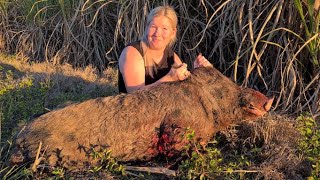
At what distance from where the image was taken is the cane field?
254 cm

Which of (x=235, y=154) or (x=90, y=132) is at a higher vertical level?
(x=90, y=132)

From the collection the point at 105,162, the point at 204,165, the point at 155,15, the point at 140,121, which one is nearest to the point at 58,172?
the point at 105,162

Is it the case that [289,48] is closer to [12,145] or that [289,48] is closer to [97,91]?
[97,91]

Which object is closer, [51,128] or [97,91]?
[51,128]

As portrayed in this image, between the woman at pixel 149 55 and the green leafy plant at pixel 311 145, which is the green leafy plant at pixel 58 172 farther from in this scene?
the green leafy plant at pixel 311 145

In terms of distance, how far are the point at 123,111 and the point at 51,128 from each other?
45 centimetres

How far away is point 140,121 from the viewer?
2668mm

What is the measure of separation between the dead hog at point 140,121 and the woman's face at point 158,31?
65cm

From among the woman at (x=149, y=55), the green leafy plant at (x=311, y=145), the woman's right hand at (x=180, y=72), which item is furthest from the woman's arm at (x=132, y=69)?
the green leafy plant at (x=311, y=145)

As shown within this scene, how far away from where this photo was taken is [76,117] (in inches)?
104

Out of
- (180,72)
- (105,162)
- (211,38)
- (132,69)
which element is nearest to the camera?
(105,162)

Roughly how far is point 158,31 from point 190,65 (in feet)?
4.93

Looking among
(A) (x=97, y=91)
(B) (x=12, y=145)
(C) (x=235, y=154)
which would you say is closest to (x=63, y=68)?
(A) (x=97, y=91)

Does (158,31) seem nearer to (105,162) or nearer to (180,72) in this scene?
(180,72)
